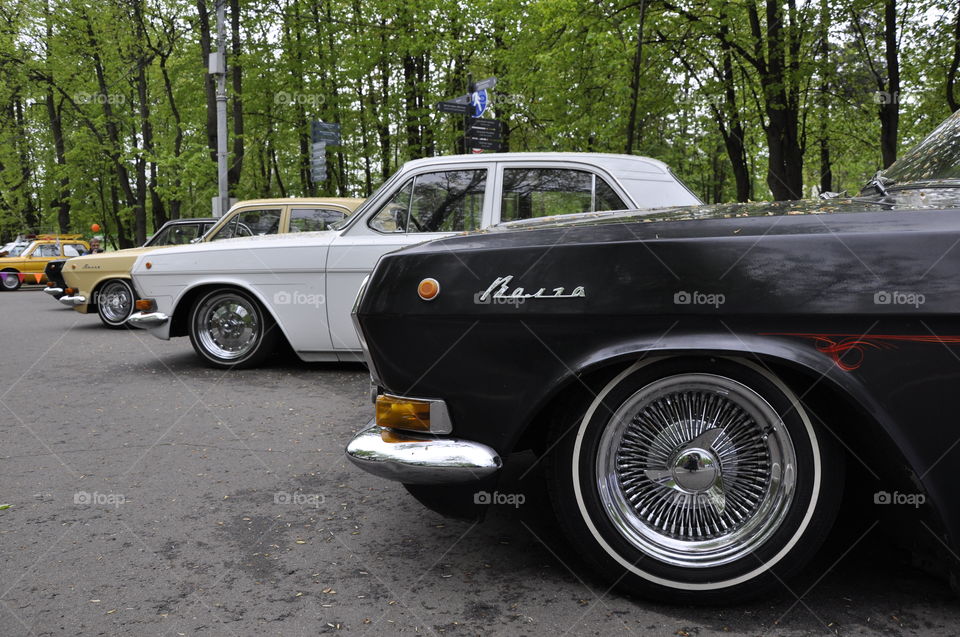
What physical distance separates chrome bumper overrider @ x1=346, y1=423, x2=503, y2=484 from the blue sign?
11.9 metres

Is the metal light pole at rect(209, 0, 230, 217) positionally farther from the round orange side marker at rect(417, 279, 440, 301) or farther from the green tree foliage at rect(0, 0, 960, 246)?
the round orange side marker at rect(417, 279, 440, 301)

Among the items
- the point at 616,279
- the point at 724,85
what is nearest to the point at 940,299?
the point at 616,279

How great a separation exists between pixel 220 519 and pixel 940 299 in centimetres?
280

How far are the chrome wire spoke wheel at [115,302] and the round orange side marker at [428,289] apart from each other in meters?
10.2

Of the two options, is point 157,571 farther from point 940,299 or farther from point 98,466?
point 940,299

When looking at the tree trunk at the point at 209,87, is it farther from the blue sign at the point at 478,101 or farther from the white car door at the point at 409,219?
the white car door at the point at 409,219

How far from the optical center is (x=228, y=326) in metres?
7.26

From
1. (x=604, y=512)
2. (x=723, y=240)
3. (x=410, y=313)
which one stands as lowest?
(x=604, y=512)

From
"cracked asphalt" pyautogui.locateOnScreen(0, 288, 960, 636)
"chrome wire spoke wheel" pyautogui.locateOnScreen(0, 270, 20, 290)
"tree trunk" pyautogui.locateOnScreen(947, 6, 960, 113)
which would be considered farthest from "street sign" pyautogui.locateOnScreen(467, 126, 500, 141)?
"chrome wire spoke wheel" pyautogui.locateOnScreen(0, 270, 20, 290)

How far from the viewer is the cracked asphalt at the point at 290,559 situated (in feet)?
7.76

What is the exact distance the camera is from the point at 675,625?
2.31m

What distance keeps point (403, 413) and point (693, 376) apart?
94cm

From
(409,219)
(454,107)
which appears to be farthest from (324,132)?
(409,219)

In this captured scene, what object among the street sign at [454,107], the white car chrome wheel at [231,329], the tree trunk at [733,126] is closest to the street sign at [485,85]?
the street sign at [454,107]
